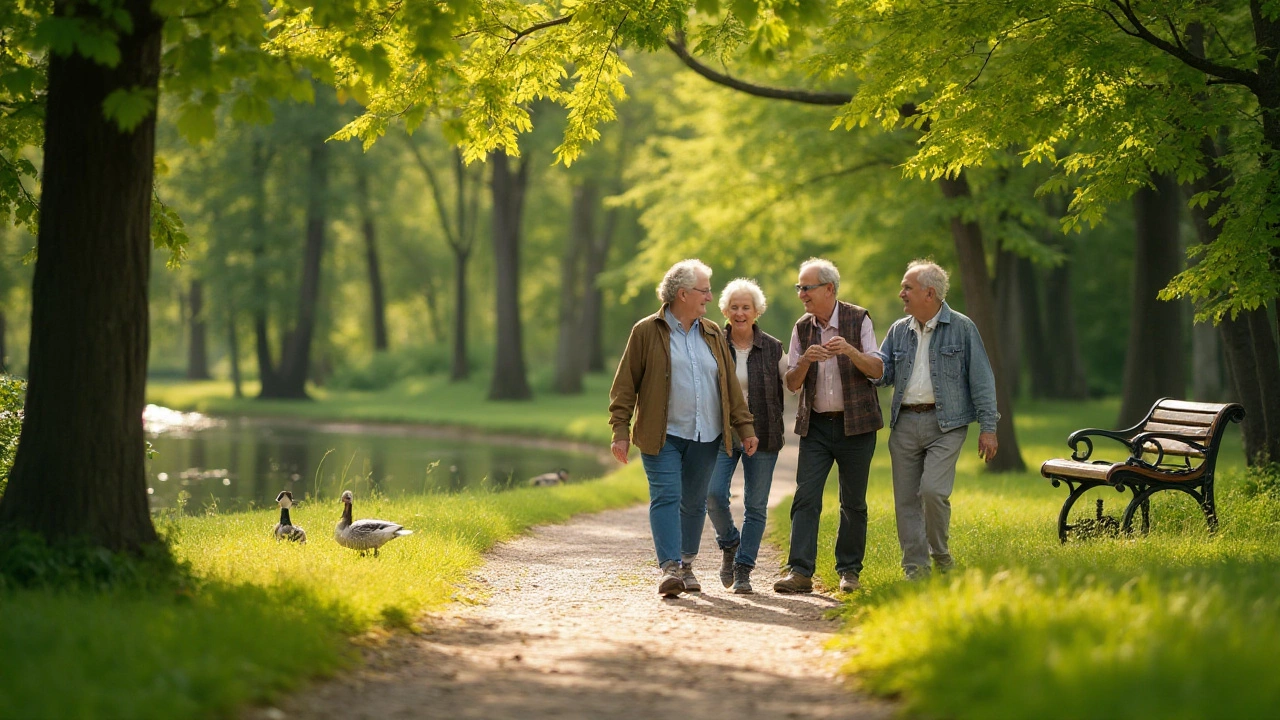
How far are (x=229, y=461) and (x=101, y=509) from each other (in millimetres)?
18326

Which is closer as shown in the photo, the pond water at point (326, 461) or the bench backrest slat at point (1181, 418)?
the bench backrest slat at point (1181, 418)

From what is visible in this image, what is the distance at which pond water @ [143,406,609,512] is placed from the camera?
1822 cm

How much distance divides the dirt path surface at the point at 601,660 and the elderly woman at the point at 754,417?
36 cm

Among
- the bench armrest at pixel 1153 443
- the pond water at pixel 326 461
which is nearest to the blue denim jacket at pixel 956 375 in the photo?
the bench armrest at pixel 1153 443

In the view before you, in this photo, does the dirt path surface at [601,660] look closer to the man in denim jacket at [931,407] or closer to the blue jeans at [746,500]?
the blue jeans at [746,500]

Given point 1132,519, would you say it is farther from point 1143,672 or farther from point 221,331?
point 221,331

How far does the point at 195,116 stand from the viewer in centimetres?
609

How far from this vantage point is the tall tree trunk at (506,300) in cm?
3897

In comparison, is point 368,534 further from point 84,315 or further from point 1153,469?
point 1153,469

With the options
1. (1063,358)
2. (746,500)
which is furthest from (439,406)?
(746,500)

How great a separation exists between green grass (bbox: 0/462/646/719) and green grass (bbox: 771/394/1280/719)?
2.52 meters

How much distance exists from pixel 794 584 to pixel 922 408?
1.49 m

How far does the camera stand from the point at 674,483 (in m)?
8.25

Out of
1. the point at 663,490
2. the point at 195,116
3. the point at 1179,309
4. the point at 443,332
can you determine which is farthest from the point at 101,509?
the point at 443,332
